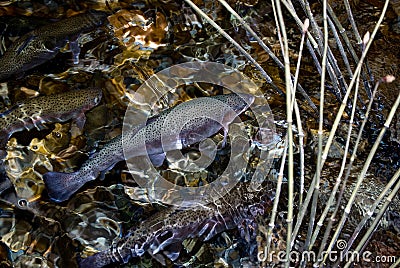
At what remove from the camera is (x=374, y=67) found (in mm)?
3475

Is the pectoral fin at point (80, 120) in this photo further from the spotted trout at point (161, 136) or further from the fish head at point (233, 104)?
the fish head at point (233, 104)

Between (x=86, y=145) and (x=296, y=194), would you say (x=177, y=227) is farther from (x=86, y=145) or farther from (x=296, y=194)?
(x=86, y=145)

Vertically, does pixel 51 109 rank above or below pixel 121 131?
above

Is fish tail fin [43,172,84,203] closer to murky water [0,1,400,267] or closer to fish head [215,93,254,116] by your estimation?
murky water [0,1,400,267]

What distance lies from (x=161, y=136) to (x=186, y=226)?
0.78 m

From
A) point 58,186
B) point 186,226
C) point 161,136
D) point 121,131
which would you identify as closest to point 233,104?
point 161,136

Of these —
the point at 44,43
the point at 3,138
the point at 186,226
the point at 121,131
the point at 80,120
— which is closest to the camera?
the point at 186,226

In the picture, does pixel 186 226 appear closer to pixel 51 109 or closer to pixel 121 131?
pixel 121 131

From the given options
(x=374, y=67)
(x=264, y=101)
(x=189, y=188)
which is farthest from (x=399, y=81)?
(x=189, y=188)

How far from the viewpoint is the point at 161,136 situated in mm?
3299

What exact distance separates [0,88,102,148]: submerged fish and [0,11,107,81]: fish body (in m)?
0.41

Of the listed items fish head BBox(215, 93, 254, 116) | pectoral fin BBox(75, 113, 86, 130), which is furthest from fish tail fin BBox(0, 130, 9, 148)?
fish head BBox(215, 93, 254, 116)

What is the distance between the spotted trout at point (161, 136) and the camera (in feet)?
9.80

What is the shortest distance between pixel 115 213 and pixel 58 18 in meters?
2.28
